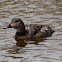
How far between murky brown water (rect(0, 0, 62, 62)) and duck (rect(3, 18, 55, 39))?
1.02 feet

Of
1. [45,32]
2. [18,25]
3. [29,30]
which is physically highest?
[18,25]

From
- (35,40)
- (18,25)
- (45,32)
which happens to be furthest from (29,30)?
(35,40)

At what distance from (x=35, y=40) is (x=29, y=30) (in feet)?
2.69

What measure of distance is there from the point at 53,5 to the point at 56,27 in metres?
3.59

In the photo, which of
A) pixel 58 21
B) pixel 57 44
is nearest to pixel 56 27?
pixel 58 21

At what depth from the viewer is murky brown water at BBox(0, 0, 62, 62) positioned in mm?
11211

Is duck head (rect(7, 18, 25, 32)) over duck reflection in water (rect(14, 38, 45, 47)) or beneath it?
over

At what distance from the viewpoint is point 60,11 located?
56.5 ft

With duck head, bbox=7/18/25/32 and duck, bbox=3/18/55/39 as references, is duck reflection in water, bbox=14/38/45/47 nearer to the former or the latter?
duck, bbox=3/18/55/39

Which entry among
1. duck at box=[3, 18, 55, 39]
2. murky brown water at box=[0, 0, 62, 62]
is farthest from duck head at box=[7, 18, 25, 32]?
murky brown water at box=[0, 0, 62, 62]

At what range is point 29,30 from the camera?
14.4m

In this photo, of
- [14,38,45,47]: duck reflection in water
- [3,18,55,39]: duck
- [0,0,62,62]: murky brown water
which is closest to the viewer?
[0,0,62,62]: murky brown water

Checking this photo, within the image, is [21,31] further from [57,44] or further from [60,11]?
[60,11]

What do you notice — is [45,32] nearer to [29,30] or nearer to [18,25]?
[29,30]
